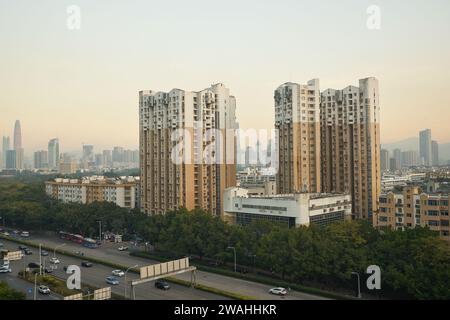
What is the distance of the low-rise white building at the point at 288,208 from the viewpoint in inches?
337

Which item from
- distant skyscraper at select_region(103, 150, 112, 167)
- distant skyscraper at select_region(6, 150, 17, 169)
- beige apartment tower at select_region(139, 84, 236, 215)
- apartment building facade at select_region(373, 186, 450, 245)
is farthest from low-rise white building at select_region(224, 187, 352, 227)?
distant skyscraper at select_region(103, 150, 112, 167)

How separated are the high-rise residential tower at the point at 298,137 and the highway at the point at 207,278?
411 centimetres

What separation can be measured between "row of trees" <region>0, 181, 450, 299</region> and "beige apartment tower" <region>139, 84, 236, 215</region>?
1148 millimetres

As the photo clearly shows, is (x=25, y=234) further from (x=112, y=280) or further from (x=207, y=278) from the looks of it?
(x=207, y=278)

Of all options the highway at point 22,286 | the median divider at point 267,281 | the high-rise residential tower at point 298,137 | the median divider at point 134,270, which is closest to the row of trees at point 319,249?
the median divider at point 267,281

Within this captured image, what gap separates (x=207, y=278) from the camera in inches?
289

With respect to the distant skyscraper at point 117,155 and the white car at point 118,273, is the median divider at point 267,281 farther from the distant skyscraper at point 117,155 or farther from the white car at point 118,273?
the distant skyscraper at point 117,155

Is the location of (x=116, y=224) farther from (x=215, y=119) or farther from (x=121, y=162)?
(x=121, y=162)

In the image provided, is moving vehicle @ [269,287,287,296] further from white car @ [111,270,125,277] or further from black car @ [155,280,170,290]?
white car @ [111,270,125,277]

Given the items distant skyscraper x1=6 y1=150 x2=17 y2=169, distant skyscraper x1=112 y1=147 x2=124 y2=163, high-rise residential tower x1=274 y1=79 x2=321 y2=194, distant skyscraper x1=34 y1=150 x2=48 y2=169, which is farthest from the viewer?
distant skyscraper x1=112 y1=147 x2=124 y2=163

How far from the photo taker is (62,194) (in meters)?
15.7

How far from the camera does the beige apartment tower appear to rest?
1069 cm

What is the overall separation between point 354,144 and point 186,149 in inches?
163

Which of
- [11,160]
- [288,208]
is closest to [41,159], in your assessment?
[11,160]
